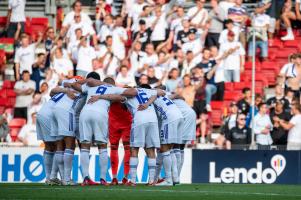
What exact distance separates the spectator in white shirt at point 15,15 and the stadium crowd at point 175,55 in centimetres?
3

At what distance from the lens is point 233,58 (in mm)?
29953

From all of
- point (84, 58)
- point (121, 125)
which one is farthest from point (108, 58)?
point (121, 125)

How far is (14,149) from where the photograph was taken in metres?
26.4

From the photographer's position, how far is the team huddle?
21.5 meters

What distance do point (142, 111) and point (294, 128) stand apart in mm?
6536

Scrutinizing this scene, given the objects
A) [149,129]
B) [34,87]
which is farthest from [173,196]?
[34,87]

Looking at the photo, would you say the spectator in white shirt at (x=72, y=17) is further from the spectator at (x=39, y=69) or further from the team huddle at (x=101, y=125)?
the team huddle at (x=101, y=125)

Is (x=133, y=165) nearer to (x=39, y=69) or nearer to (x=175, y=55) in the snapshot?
(x=175, y=55)

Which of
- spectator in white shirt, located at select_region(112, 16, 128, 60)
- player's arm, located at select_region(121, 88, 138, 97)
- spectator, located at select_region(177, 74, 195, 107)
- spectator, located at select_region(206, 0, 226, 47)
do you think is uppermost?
spectator, located at select_region(206, 0, 226, 47)

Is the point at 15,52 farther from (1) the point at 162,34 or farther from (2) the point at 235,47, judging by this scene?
(2) the point at 235,47

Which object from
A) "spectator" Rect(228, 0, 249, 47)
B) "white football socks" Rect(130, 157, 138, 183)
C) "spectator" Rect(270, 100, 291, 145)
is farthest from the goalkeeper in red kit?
"spectator" Rect(228, 0, 249, 47)

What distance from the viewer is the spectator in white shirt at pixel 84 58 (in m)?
30.1

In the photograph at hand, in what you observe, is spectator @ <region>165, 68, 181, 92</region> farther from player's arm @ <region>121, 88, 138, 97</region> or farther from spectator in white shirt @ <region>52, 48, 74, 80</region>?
player's arm @ <region>121, 88, 138, 97</region>

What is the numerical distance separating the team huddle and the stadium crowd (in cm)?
526
